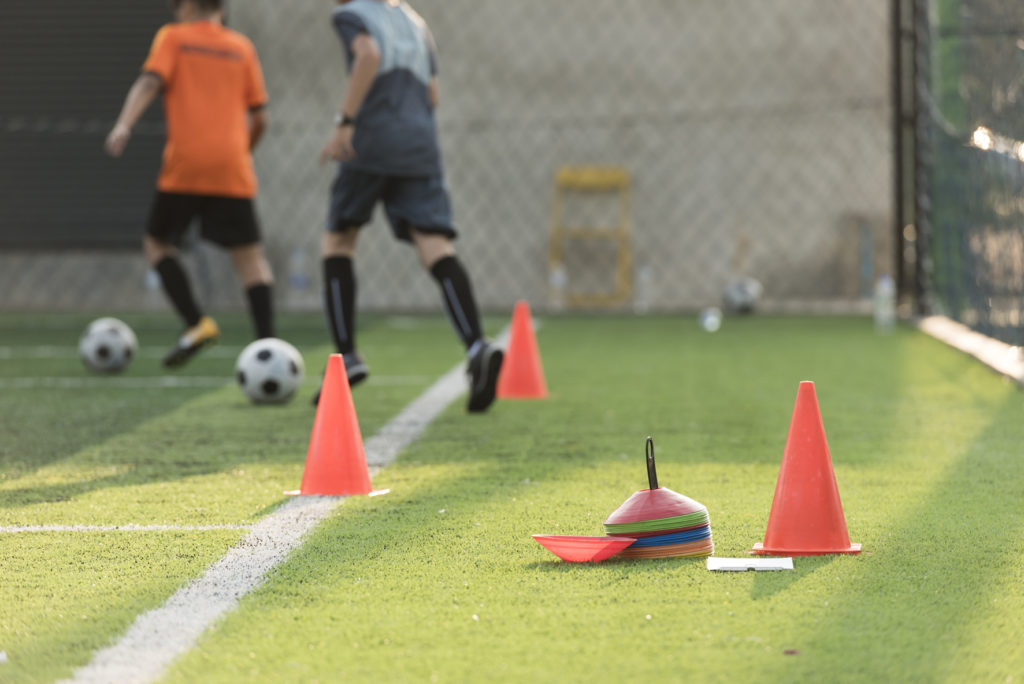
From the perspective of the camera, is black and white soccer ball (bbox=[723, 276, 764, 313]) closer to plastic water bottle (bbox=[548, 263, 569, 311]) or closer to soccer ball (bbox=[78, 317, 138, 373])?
plastic water bottle (bbox=[548, 263, 569, 311])

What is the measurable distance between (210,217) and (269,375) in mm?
1628

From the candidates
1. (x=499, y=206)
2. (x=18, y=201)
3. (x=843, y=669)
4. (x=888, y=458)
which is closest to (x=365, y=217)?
(x=888, y=458)

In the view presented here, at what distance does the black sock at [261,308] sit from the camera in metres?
6.40

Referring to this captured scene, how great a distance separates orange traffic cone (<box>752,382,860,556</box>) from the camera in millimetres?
2602

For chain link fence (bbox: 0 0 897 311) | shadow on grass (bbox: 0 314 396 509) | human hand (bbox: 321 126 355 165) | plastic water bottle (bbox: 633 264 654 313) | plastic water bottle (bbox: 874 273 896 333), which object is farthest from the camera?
plastic water bottle (bbox: 633 264 654 313)

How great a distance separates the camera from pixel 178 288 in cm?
660

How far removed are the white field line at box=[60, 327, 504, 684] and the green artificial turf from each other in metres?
0.04

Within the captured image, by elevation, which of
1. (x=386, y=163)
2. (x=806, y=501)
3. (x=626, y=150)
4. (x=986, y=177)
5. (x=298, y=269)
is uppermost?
(x=386, y=163)

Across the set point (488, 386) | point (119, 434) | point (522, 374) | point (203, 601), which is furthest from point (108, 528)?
point (522, 374)

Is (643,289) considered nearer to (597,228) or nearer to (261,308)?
(597,228)

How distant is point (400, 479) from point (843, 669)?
6.02 ft

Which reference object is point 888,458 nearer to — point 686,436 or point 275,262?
point 686,436

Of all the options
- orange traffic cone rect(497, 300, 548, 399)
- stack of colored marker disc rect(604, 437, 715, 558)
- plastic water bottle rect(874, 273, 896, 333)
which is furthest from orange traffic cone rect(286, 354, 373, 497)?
plastic water bottle rect(874, 273, 896, 333)

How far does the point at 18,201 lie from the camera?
12.5 m
